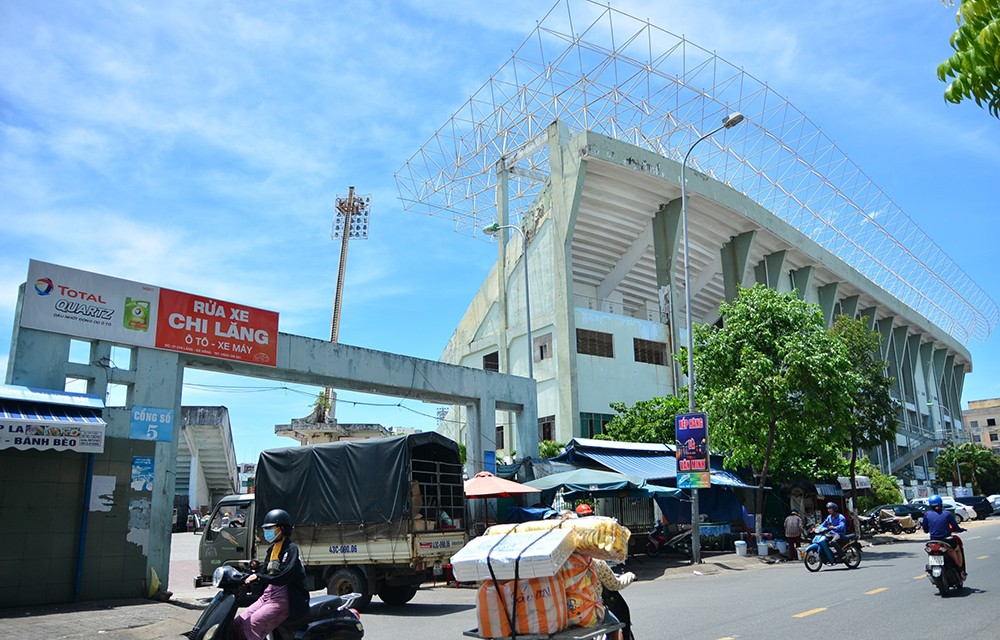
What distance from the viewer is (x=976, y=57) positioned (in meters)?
4.21

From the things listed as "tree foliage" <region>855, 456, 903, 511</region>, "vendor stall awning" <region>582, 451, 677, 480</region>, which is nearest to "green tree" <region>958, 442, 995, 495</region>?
"tree foliage" <region>855, 456, 903, 511</region>

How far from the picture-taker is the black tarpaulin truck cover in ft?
41.1

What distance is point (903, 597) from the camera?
11.0 metres

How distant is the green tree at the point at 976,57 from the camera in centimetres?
409

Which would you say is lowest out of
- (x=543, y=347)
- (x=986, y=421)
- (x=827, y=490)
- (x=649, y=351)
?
(x=827, y=490)

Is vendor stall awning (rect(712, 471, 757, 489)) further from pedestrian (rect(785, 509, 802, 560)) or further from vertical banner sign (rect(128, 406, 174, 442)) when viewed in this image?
vertical banner sign (rect(128, 406, 174, 442))

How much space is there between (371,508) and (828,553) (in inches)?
409

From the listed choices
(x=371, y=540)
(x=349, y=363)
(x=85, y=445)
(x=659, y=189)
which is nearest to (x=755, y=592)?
(x=371, y=540)

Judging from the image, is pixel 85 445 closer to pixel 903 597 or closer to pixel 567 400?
pixel 903 597

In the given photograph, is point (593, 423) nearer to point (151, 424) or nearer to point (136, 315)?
point (151, 424)

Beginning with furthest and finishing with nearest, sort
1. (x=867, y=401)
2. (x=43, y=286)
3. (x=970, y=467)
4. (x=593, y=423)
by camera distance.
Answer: (x=970, y=467) → (x=593, y=423) → (x=867, y=401) → (x=43, y=286)

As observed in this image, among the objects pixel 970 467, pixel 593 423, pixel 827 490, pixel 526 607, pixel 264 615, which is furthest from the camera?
pixel 970 467

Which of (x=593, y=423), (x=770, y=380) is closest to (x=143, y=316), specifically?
(x=770, y=380)

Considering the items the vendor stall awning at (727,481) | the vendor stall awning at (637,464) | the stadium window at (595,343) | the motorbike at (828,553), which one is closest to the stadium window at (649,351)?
the stadium window at (595,343)
